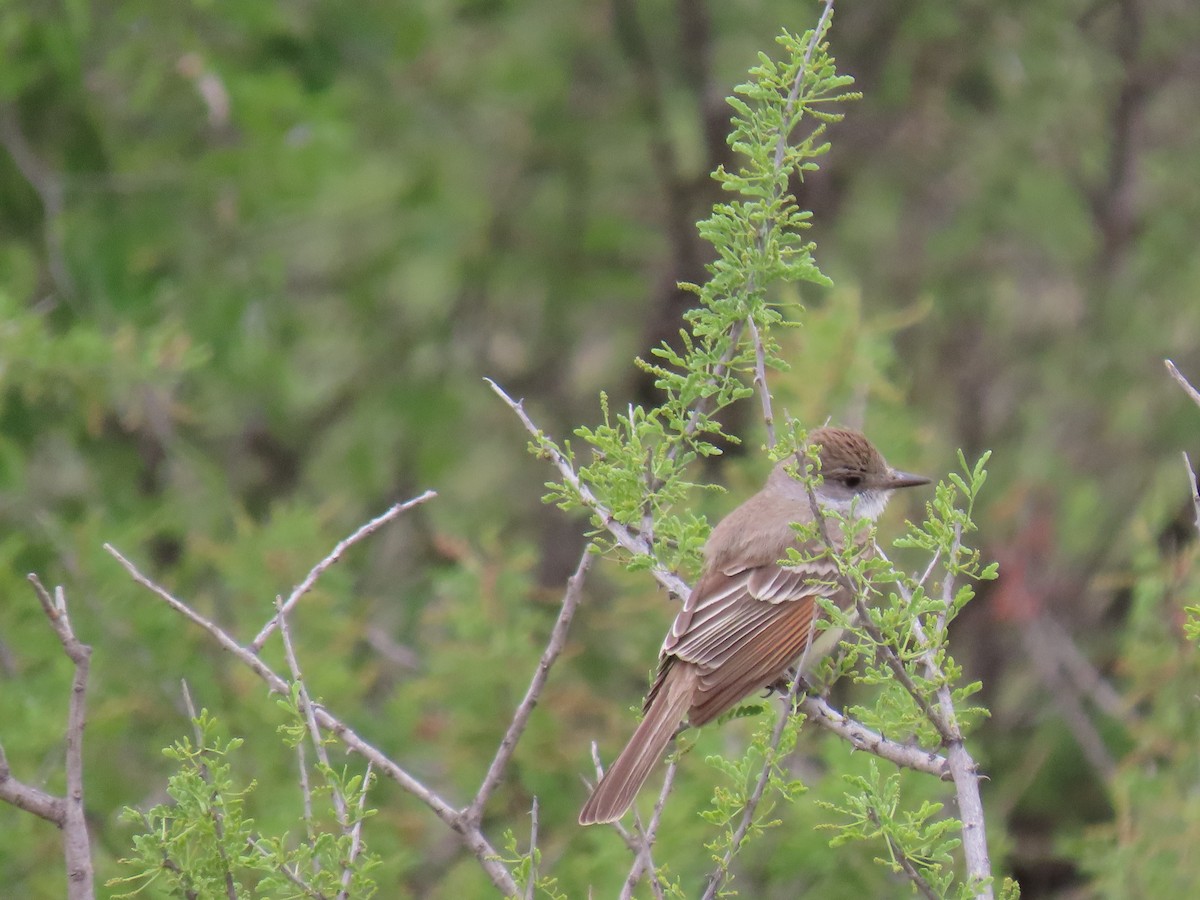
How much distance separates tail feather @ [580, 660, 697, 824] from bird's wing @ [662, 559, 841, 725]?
0.06 m

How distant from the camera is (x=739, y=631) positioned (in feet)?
16.2

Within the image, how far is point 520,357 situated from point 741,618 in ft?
17.3

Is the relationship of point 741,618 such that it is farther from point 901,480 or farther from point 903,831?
point 903,831

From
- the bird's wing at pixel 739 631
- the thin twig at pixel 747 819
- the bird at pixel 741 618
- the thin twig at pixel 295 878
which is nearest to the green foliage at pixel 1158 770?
the bird at pixel 741 618

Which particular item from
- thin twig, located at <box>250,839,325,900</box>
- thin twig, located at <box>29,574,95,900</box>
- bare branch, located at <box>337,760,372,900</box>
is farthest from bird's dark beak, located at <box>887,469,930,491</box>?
thin twig, located at <box>29,574,95,900</box>

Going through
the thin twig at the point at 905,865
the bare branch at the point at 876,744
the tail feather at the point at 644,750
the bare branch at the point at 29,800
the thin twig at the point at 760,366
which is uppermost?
the thin twig at the point at 760,366

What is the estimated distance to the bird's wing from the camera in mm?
4699

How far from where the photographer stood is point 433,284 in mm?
9352

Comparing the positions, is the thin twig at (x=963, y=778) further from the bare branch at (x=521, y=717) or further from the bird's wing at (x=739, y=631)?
the bird's wing at (x=739, y=631)

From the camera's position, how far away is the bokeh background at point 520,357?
234 inches

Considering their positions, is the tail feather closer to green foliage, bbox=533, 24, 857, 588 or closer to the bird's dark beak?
green foliage, bbox=533, 24, 857, 588

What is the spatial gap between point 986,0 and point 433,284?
11.9 feet

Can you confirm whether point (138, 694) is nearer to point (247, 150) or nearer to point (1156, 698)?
point (247, 150)

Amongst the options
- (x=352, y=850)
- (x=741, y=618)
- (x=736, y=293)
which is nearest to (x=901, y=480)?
(x=741, y=618)
